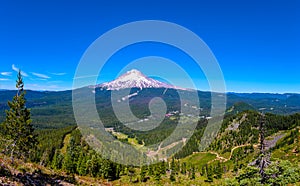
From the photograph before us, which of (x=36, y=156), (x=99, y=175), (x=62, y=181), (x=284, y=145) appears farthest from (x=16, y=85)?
(x=284, y=145)

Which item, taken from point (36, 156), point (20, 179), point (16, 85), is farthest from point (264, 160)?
point (36, 156)

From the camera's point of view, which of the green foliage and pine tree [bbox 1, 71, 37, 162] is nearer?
the green foliage

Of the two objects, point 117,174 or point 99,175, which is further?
point 117,174

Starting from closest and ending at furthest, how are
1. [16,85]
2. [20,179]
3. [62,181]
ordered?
[20,179]
[62,181]
[16,85]

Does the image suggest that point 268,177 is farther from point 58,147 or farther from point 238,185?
point 58,147

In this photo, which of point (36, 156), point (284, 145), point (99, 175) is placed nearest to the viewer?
point (99, 175)

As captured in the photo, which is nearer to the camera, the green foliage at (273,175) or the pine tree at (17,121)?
the green foliage at (273,175)

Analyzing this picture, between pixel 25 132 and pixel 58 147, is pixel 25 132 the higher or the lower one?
the higher one

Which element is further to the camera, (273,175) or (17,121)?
(17,121)

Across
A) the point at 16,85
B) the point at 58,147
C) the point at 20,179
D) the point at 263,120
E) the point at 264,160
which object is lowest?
the point at 58,147

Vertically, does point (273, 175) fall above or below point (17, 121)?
below
